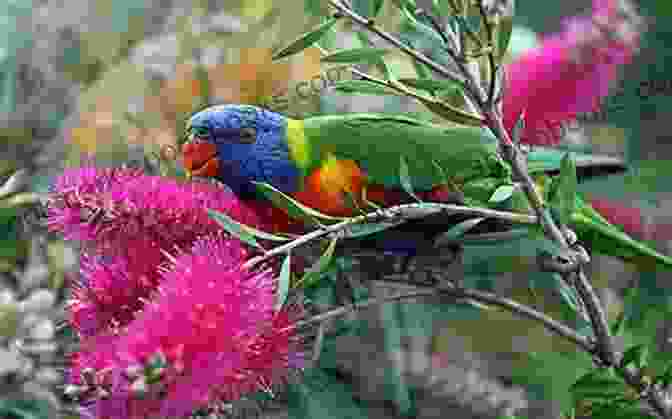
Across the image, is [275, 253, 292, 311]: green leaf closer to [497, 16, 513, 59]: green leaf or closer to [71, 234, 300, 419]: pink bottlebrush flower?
[71, 234, 300, 419]: pink bottlebrush flower

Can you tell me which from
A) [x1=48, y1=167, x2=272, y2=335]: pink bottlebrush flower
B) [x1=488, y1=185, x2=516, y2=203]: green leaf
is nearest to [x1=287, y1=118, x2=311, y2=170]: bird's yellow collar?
[x1=48, y1=167, x2=272, y2=335]: pink bottlebrush flower

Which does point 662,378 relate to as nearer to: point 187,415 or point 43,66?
point 187,415

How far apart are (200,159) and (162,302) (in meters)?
0.23

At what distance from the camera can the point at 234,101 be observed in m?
0.98

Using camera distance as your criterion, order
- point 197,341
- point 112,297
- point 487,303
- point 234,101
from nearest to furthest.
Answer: point 197,341 → point 112,297 → point 487,303 → point 234,101

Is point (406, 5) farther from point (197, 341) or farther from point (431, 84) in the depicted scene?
point (197, 341)

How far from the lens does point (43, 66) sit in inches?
47.9

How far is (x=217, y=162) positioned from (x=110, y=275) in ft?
0.53

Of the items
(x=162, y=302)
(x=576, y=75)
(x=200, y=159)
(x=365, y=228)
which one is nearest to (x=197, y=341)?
(x=162, y=302)

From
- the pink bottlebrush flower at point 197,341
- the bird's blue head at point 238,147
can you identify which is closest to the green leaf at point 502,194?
the pink bottlebrush flower at point 197,341

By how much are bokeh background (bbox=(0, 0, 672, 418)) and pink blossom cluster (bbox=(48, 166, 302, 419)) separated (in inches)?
7.9

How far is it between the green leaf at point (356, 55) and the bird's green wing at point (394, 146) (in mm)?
153

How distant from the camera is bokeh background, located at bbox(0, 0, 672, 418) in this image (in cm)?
85

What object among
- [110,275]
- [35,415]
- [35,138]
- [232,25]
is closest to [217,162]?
[110,275]
